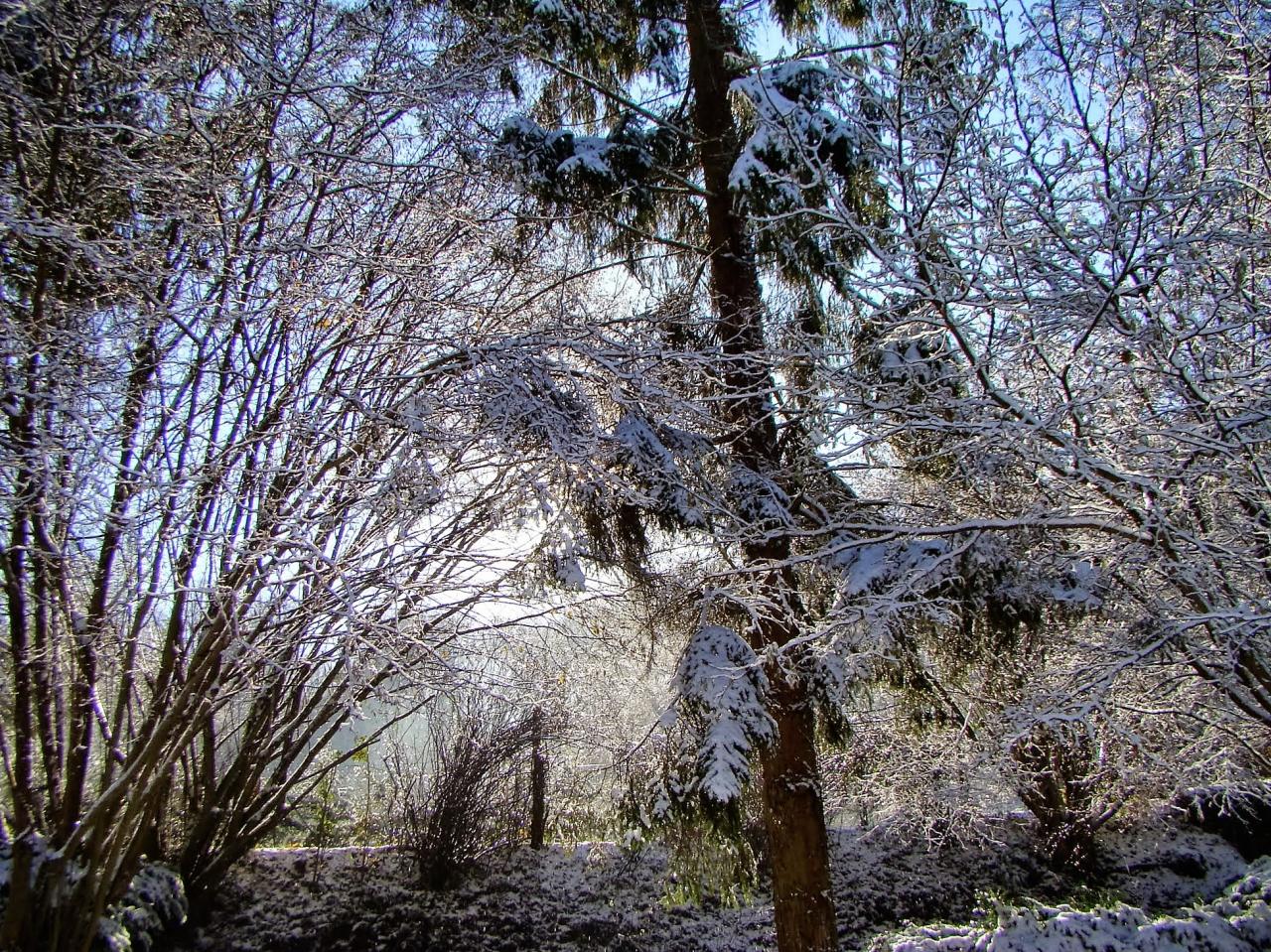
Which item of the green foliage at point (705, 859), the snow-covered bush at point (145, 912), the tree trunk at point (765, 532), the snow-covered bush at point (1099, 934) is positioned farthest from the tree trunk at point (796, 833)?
the snow-covered bush at point (145, 912)

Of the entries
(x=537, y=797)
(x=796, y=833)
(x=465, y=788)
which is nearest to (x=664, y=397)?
(x=796, y=833)

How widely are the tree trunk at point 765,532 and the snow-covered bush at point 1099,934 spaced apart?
695 mm

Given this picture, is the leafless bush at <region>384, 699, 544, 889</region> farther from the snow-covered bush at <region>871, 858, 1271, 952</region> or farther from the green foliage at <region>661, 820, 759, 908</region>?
the snow-covered bush at <region>871, 858, 1271, 952</region>

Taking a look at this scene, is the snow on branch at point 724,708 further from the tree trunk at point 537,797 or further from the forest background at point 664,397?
the tree trunk at point 537,797

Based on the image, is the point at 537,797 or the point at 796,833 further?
the point at 537,797

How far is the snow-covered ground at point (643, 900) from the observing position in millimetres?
6625

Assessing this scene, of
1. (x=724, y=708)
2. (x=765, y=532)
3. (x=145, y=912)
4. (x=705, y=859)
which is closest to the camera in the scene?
(x=724, y=708)

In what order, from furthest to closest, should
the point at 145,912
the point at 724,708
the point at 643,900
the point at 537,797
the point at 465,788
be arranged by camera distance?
1. the point at 537,797
2. the point at 465,788
3. the point at 643,900
4. the point at 145,912
5. the point at 724,708

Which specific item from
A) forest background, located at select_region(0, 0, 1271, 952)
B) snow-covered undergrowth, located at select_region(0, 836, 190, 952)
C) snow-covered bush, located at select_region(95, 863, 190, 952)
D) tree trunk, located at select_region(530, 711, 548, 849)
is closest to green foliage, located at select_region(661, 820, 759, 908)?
forest background, located at select_region(0, 0, 1271, 952)

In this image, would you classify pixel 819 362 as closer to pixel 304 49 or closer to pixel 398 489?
pixel 398 489

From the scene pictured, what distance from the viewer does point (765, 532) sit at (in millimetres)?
4602

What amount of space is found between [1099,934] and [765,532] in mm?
3394

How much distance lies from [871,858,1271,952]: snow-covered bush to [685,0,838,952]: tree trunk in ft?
2.28

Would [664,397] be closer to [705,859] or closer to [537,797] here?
[705,859]
